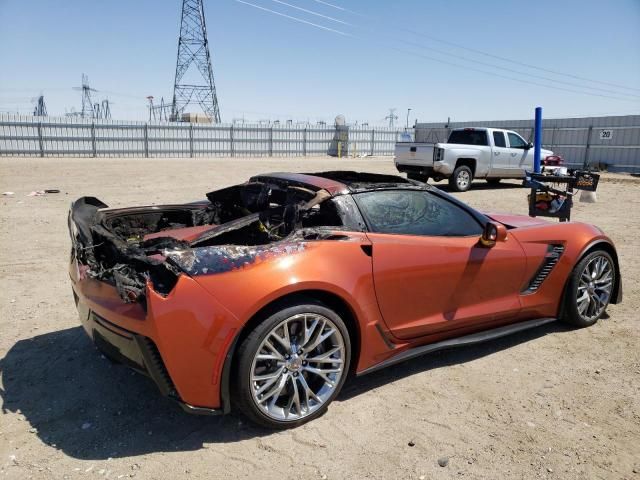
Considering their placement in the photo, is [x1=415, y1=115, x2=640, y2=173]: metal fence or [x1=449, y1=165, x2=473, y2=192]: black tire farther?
[x1=415, y1=115, x2=640, y2=173]: metal fence

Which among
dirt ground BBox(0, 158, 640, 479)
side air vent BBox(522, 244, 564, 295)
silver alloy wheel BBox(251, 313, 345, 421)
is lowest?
dirt ground BBox(0, 158, 640, 479)

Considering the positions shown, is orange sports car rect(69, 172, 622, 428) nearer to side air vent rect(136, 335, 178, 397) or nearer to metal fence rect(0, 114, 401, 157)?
side air vent rect(136, 335, 178, 397)

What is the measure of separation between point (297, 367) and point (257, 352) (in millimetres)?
312

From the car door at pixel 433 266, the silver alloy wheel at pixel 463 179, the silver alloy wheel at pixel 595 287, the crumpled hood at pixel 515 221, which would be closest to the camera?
the car door at pixel 433 266

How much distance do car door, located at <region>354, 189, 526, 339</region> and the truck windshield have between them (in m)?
12.5

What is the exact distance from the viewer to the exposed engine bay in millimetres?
2621

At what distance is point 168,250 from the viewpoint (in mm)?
2629

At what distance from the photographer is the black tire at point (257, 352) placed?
263 cm

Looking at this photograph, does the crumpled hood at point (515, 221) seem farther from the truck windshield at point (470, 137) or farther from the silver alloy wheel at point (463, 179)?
the truck windshield at point (470, 137)

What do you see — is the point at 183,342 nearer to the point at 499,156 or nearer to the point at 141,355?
the point at 141,355

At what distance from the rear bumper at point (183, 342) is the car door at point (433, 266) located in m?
1.06

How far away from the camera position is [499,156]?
15.5 m

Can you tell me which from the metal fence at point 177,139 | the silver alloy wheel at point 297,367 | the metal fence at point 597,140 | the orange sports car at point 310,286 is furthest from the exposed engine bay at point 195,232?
the metal fence at point 177,139

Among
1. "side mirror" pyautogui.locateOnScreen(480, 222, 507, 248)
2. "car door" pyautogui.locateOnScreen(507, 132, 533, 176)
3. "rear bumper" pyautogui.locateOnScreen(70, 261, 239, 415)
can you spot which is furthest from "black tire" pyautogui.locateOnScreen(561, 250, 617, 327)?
"car door" pyautogui.locateOnScreen(507, 132, 533, 176)
